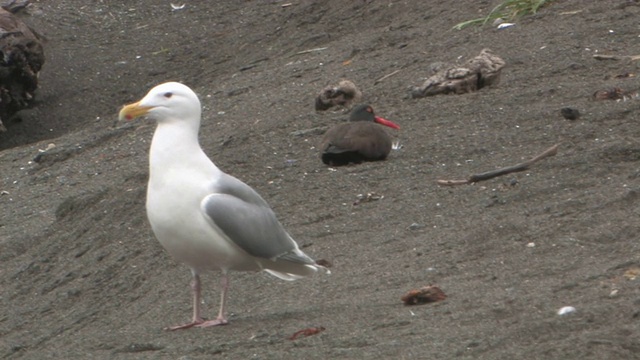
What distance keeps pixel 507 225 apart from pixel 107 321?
7.32 ft

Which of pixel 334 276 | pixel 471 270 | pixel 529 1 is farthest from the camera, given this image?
pixel 529 1

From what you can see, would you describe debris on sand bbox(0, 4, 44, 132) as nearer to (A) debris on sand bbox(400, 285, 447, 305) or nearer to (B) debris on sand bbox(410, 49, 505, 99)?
(B) debris on sand bbox(410, 49, 505, 99)

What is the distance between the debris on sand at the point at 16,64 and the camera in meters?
12.6

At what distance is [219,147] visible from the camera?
32.5 ft

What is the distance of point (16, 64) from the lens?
41.7ft

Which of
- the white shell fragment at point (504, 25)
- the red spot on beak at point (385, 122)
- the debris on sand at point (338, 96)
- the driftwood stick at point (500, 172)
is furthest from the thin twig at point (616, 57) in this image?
the driftwood stick at point (500, 172)

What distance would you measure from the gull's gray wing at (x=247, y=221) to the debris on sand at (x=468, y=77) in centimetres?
342

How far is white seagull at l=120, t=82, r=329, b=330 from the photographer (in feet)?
21.2

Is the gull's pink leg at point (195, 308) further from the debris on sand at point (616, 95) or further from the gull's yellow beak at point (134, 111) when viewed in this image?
the debris on sand at point (616, 95)

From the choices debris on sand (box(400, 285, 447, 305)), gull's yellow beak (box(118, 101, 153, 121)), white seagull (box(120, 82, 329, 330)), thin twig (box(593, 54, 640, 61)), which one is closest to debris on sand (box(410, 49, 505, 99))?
thin twig (box(593, 54, 640, 61))

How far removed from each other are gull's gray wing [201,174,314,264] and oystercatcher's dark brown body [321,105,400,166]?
218 cm

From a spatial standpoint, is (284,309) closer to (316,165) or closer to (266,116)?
(316,165)

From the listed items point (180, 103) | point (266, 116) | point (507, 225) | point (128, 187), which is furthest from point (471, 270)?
point (266, 116)

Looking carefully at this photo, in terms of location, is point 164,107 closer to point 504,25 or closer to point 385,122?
point 385,122
